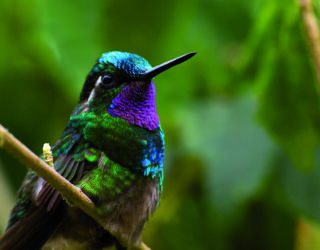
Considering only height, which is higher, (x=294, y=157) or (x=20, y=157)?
(x=20, y=157)

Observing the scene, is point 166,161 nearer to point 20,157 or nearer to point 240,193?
point 240,193

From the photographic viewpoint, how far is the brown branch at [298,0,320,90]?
8.20 ft

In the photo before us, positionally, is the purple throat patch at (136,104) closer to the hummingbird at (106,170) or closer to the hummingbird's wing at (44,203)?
the hummingbird at (106,170)

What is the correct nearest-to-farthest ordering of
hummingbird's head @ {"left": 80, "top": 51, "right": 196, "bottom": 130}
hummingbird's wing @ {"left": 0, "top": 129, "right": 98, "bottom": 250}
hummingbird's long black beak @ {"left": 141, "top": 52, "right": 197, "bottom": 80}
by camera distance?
1. hummingbird's long black beak @ {"left": 141, "top": 52, "right": 197, "bottom": 80}
2. hummingbird's wing @ {"left": 0, "top": 129, "right": 98, "bottom": 250}
3. hummingbird's head @ {"left": 80, "top": 51, "right": 196, "bottom": 130}

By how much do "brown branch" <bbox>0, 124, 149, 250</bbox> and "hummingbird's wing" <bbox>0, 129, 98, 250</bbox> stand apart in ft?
0.92

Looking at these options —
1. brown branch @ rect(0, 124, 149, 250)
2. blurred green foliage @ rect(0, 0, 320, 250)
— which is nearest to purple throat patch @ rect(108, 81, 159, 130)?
brown branch @ rect(0, 124, 149, 250)

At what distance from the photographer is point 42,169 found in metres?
1.73

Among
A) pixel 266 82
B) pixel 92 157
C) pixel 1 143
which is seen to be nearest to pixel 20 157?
pixel 1 143

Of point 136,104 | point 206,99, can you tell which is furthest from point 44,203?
point 206,99

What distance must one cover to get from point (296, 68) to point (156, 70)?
1.03 m

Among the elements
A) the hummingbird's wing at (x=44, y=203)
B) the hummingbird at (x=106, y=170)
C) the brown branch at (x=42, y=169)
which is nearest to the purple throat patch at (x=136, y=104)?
the hummingbird at (x=106, y=170)

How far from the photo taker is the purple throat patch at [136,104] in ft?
8.48

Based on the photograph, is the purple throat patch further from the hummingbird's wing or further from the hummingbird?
the hummingbird's wing

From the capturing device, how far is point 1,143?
1.55 metres
